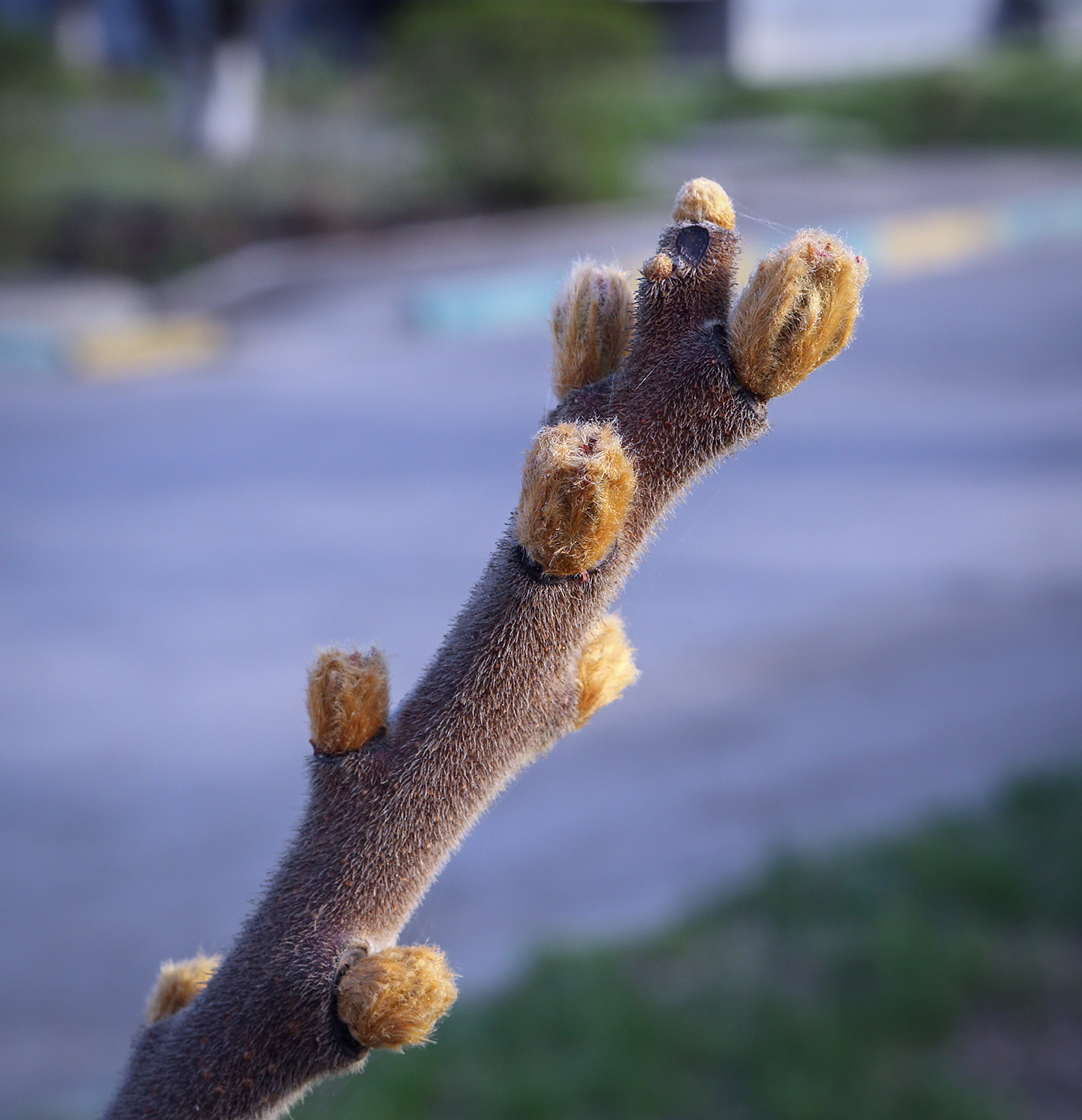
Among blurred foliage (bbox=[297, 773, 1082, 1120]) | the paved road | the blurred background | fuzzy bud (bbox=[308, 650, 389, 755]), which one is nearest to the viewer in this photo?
fuzzy bud (bbox=[308, 650, 389, 755])

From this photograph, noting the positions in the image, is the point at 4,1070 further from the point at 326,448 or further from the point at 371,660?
the point at 326,448

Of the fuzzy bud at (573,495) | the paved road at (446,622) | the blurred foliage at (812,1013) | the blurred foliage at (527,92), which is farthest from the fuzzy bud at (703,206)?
the blurred foliage at (527,92)

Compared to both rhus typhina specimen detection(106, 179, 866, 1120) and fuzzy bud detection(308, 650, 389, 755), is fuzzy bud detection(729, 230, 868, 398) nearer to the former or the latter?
rhus typhina specimen detection(106, 179, 866, 1120)

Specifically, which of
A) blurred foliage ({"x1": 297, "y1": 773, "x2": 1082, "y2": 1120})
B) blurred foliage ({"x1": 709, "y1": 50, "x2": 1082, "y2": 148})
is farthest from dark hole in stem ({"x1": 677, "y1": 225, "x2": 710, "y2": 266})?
blurred foliage ({"x1": 709, "y1": 50, "x2": 1082, "y2": 148})

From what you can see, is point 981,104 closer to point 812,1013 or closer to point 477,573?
point 477,573

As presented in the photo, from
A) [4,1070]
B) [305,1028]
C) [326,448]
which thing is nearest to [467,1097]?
Result: [4,1070]

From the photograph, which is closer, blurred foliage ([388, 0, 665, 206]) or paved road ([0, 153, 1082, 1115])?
paved road ([0, 153, 1082, 1115])
